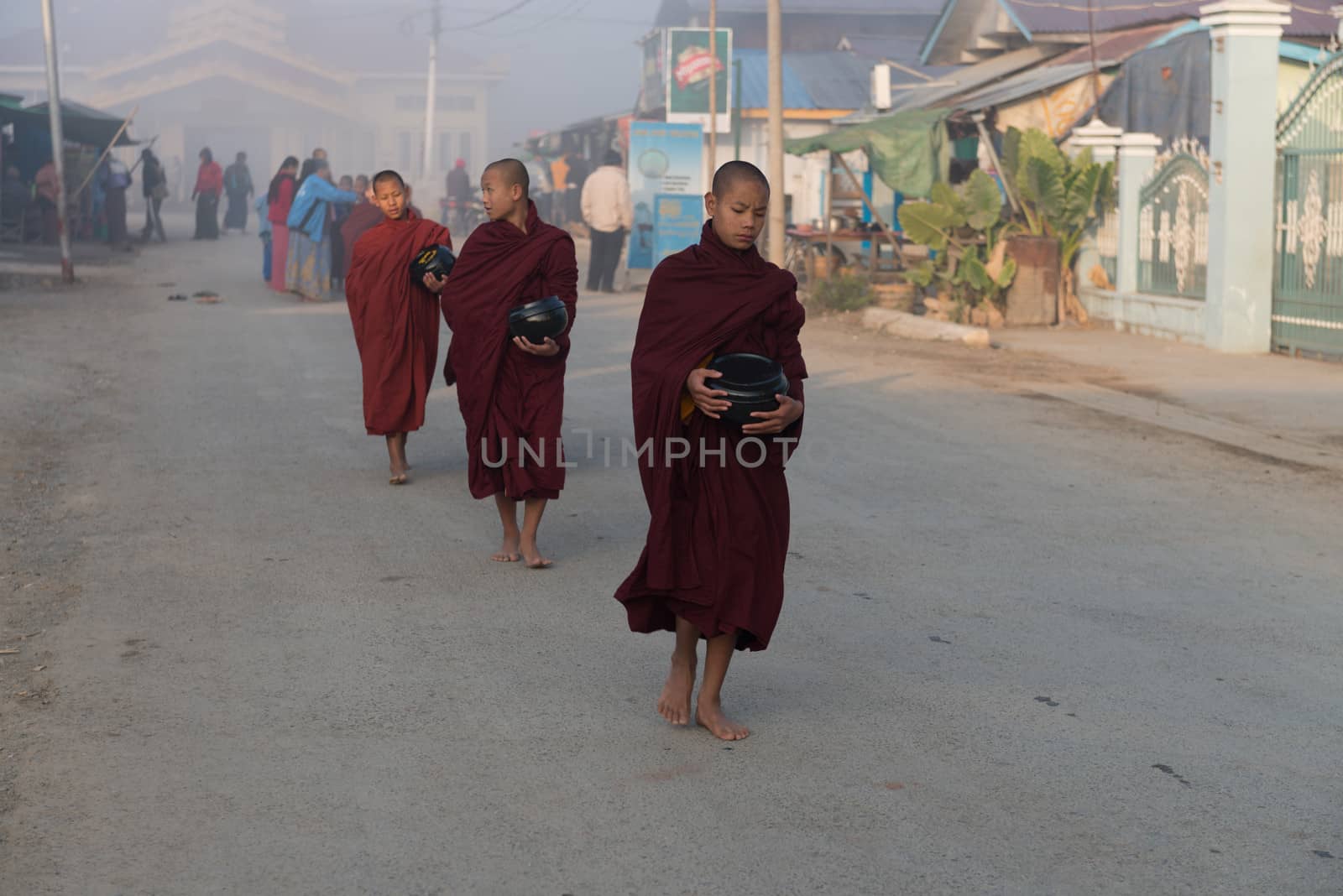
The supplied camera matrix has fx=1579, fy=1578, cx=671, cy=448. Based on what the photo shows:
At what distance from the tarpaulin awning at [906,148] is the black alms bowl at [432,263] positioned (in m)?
11.9

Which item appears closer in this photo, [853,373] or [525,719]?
[525,719]

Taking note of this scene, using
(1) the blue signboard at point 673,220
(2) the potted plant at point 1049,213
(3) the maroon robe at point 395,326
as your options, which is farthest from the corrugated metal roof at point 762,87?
(3) the maroon robe at point 395,326

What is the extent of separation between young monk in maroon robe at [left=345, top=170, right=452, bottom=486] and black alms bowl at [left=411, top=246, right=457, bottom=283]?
0.11 m

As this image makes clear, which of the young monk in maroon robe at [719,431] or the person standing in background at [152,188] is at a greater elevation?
the person standing in background at [152,188]

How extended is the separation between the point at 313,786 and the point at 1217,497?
541cm

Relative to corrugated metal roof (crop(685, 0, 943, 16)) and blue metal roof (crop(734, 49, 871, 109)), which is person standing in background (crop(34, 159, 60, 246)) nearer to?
blue metal roof (crop(734, 49, 871, 109))

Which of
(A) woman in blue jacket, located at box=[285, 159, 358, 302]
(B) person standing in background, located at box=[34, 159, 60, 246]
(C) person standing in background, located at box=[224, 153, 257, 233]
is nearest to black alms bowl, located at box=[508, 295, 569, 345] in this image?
(A) woman in blue jacket, located at box=[285, 159, 358, 302]

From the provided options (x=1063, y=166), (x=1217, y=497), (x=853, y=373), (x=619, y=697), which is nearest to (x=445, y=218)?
(x=1063, y=166)

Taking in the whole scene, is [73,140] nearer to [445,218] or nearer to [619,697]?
[445,218]

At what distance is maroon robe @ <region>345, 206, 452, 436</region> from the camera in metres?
8.41

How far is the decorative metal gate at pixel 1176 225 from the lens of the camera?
14805mm

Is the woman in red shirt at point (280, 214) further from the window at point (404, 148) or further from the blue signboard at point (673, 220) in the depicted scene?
the window at point (404, 148)

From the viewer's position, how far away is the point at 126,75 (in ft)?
180

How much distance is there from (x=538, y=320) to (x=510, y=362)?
0.99 ft
